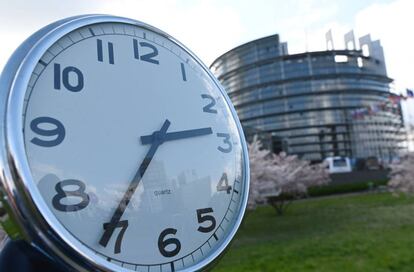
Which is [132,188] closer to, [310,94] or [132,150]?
[132,150]

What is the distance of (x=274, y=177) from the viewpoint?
9.69m

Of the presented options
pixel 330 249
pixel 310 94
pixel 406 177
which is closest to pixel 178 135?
pixel 330 249

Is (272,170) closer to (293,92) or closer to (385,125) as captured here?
(293,92)

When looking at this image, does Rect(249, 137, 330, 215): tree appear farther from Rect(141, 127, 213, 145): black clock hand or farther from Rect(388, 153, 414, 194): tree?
Rect(141, 127, 213, 145): black clock hand

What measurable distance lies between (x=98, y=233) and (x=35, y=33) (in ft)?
1.41

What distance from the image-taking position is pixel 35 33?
2.19ft

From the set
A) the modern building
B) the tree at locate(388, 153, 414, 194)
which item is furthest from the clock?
the modern building

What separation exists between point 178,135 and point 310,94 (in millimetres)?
49741

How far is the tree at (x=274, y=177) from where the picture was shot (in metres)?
8.34

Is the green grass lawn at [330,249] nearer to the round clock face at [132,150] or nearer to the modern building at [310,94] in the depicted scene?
the round clock face at [132,150]

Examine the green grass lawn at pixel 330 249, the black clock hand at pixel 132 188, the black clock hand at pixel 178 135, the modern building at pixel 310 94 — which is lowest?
the green grass lawn at pixel 330 249

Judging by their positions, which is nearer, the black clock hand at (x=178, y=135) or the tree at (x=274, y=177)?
the black clock hand at (x=178, y=135)

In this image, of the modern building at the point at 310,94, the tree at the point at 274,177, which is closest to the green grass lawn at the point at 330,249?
the tree at the point at 274,177

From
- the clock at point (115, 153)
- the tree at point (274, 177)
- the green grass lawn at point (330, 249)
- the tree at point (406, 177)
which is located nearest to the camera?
the clock at point (115, 153)
